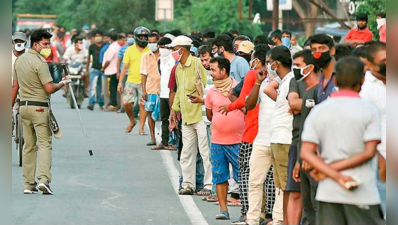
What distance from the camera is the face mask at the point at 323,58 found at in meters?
10.3

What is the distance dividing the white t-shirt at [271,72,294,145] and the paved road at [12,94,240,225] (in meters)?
1.74

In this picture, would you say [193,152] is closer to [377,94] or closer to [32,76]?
[32,76]

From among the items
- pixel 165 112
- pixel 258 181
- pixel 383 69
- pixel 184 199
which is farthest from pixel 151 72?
pixel 383 69

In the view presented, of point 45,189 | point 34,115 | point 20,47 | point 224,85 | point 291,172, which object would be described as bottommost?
point 45,189

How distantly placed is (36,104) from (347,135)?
7.13 meters

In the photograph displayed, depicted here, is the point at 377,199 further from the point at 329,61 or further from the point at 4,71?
the point at 4,71

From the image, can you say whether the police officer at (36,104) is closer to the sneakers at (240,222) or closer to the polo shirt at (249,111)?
the polo shirt at (249,111)

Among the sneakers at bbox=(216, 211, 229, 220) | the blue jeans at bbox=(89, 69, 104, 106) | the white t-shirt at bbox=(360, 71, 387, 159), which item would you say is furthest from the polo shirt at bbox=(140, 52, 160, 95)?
the white t-shirt at bbox=(360, 71, 387, 159)

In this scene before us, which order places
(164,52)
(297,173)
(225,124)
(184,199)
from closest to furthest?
(297,173)
(225,124)
(184,199)
(164,52)

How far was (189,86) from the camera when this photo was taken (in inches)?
604

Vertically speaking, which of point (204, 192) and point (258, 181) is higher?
point (258, 181)

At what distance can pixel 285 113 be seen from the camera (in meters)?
11.3

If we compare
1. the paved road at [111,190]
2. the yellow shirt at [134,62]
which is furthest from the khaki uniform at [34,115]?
the yellow shirt at [134,62]

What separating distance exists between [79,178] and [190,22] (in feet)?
118
